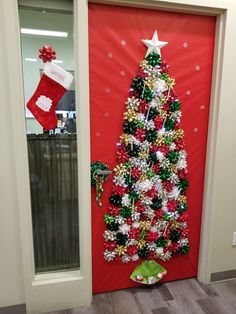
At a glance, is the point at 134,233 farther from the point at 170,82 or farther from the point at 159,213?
the point at 170,82

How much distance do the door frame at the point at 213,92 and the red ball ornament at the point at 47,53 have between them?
377 mm

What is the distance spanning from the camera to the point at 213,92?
68.6 inches

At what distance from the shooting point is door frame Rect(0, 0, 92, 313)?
1352mm

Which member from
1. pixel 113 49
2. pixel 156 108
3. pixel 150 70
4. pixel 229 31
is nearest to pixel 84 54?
pixel 113 49

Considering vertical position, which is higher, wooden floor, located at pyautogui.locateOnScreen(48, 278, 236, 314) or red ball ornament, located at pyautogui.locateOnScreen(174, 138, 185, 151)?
red ball ornament, located at pyautogui.locateOnScreen(174, 138, 185, 151)

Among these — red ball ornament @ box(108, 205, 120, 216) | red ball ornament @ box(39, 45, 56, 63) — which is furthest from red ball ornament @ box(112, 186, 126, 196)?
red ball ornament @ box(39, 45, 56, 63)

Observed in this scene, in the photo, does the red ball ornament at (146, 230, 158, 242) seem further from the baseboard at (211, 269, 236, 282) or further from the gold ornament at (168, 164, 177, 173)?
the baseboard at (211, 269, 236, 282)

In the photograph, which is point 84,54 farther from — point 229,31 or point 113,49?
point 229,31

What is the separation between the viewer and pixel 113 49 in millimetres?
1562

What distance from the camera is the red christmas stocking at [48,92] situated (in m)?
1.49

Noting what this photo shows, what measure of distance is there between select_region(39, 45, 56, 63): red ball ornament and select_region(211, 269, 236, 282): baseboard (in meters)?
2.00

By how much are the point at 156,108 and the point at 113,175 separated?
0.54 m

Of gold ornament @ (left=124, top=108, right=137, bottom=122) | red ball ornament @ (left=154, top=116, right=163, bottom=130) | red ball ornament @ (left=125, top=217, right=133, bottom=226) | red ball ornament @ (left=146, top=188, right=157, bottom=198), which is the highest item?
gold ornament @ (left=124, top=108, right=137, bottom=122)

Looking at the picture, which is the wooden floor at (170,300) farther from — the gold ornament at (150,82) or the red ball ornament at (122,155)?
the gold ornament at (150,82)
